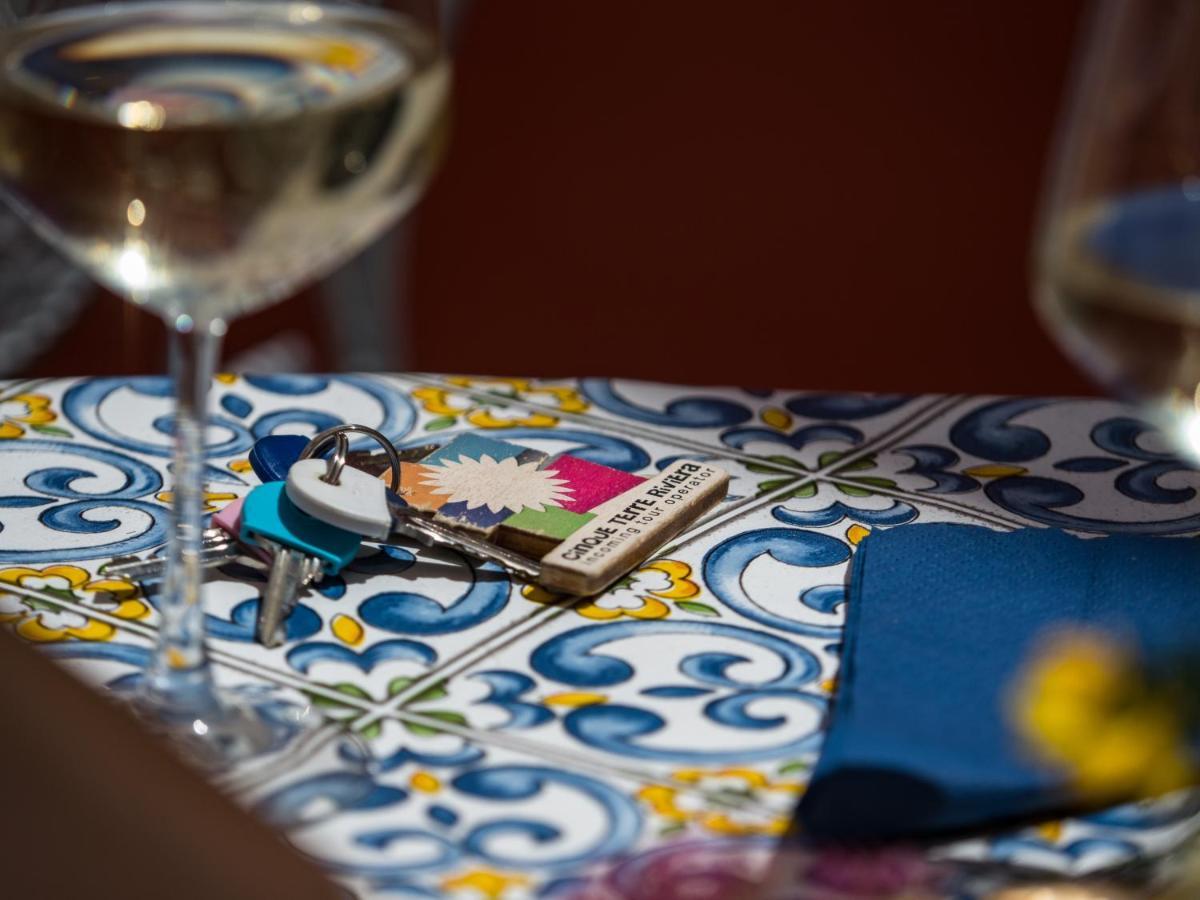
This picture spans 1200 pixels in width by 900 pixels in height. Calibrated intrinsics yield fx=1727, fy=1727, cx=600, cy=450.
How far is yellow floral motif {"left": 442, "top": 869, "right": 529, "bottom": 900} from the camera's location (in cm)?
47

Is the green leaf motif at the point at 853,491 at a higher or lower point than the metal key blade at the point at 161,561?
higher

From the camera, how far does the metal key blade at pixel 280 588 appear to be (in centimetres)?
59

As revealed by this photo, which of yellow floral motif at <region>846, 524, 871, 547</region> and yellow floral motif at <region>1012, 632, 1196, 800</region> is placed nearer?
yellow floral motif at <region>1012, 632, 1196, 800</region>

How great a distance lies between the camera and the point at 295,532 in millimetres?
623

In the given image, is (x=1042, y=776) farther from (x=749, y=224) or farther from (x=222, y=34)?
(x=749, y=224)

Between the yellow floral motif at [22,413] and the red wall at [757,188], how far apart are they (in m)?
1.39

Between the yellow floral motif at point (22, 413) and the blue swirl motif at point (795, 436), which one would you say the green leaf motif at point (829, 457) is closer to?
the blue swirl motif at point (795, 436)

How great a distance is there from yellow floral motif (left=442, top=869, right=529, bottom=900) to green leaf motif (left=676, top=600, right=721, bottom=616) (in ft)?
0.56

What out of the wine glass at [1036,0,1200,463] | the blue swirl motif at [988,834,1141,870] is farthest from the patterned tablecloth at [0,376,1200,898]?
the wine glass at [1036,0,1200,463]

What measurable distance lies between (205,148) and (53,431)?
349mm

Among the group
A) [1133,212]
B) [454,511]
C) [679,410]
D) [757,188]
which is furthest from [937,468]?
[757,188]

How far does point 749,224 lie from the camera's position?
84.4 inches

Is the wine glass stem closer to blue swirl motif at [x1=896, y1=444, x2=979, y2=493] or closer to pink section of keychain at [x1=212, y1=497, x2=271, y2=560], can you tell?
pink section of keychain at [x1=212, y1=497, x2=271, y2=560]

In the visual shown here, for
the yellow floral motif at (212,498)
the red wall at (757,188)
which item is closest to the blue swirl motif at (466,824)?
the yellow floral motif at (212,498)
